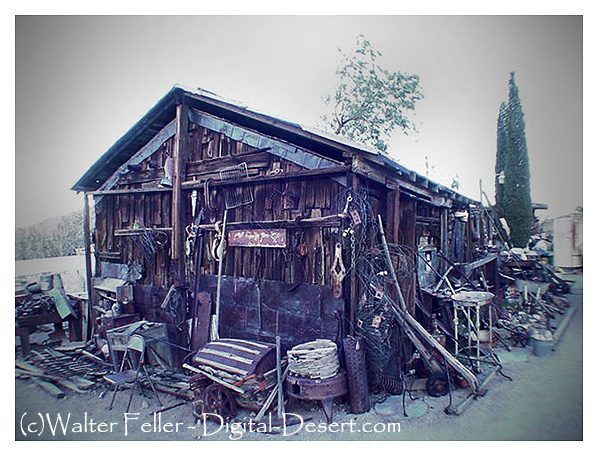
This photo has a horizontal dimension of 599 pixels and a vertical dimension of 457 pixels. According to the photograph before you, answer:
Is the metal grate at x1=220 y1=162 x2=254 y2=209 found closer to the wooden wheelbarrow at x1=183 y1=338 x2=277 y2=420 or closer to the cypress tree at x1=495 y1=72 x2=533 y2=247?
the wooden wheelbarrow at x1=183 y1=338 x2=277 y2=420

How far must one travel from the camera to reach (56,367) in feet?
26.5

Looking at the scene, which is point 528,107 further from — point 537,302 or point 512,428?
point 537,302

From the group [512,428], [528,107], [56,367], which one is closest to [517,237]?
[528,107]

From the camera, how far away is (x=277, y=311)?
6.59 meters

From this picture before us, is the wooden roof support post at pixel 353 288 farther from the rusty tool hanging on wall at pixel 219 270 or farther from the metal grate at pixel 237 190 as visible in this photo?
the rusty tool hanging on wall at pixel 219 270

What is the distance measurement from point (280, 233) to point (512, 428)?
494 cm

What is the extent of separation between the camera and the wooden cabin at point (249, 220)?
6.09 meters

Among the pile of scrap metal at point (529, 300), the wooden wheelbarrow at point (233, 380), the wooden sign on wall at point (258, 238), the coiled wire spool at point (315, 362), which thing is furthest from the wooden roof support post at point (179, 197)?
the pile of scrap metal at point (529, 300)

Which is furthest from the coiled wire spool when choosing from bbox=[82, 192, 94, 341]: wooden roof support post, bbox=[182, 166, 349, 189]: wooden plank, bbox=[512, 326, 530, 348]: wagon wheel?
bbox=[82, 192, 94, 341]: wooden roof support post

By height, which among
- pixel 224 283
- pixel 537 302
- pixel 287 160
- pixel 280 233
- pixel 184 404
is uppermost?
pixel 287 160

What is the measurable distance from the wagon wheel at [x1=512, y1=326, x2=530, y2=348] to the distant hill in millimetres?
11448

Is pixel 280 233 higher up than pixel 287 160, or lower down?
lower down

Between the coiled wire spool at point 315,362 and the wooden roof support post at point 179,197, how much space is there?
12.8 ft

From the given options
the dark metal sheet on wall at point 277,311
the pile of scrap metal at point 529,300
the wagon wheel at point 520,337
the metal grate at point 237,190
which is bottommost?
the wagon wheel at point 520,337
